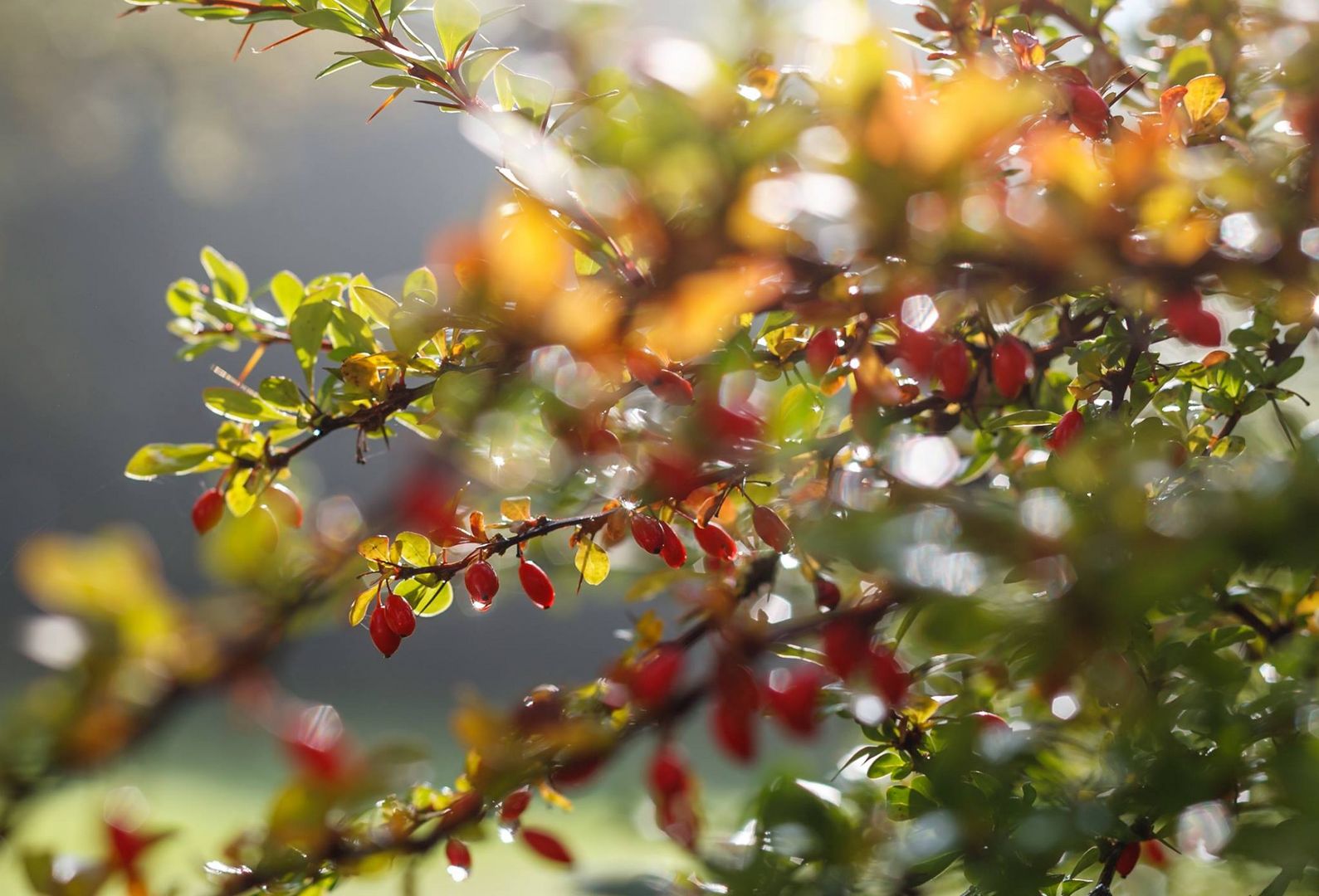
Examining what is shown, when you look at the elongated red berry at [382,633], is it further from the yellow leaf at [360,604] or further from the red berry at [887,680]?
the red berry at [887,680]

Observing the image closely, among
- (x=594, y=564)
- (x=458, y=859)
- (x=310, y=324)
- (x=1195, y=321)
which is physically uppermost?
(x=1195, y=321)

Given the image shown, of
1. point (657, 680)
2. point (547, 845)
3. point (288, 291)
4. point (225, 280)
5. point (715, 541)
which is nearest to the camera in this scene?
point (657, 680)

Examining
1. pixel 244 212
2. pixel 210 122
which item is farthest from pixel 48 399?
pixel 210 122

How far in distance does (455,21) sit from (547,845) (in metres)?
0.32

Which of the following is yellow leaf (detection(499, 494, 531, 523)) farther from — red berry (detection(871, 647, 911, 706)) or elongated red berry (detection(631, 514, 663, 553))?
red berry (detection(871, 647, 911, 706))

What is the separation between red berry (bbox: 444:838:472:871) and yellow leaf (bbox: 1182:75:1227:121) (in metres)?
0.50

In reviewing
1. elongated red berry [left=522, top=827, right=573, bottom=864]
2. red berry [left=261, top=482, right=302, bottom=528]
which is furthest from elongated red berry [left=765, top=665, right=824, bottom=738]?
red berry [left=261, top=482, right=302, bottom=528]

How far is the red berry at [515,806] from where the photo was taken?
0.49 m

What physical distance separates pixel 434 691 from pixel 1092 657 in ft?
13.6

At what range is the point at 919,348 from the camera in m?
0.35

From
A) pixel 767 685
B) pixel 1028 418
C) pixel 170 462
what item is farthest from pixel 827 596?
pixel 170 462

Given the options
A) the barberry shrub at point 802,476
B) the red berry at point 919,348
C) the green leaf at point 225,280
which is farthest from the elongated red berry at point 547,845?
the green leaf at point 225,280

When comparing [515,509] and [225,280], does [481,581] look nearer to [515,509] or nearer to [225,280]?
[515,509]

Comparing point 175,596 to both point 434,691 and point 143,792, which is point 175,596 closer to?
point 143,792
